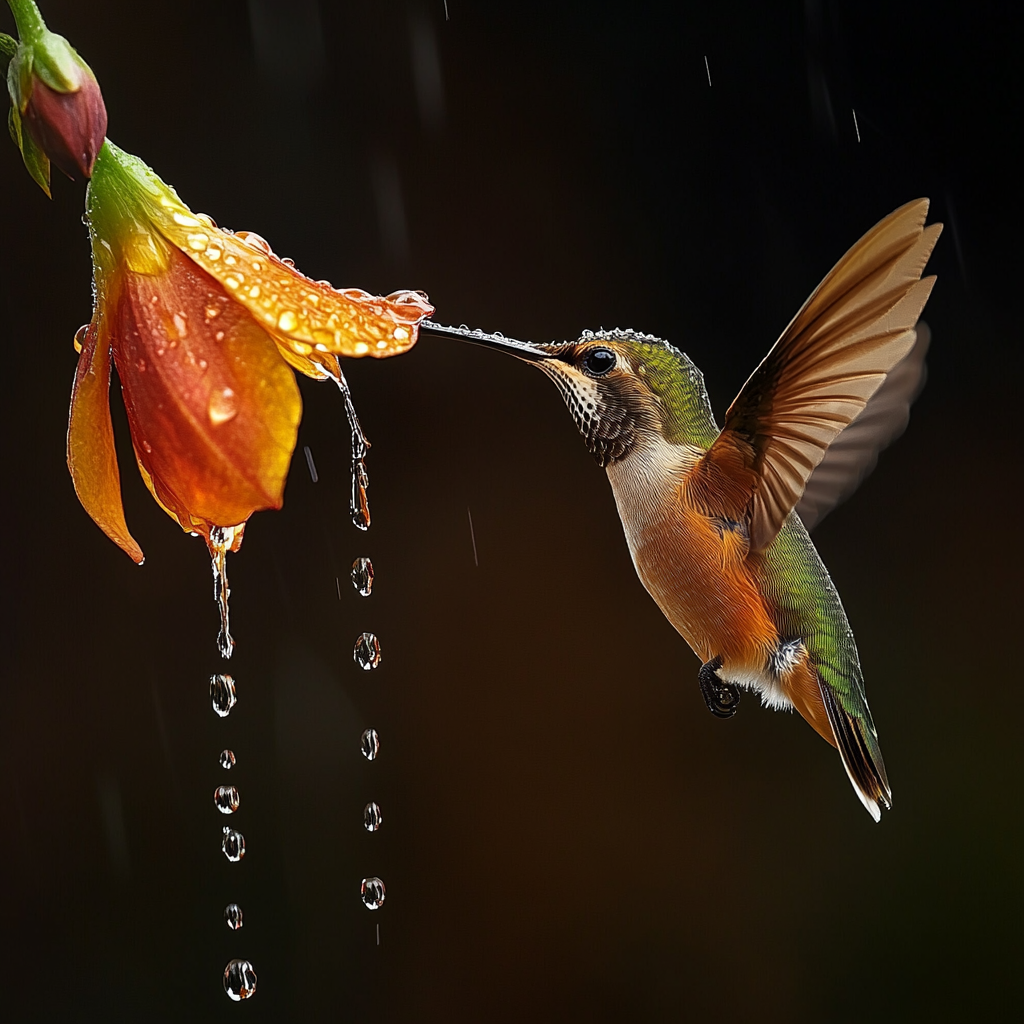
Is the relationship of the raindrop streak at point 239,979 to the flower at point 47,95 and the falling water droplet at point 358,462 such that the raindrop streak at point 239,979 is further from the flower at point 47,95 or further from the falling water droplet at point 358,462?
the flower at point 47,95

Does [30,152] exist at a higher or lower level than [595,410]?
higher

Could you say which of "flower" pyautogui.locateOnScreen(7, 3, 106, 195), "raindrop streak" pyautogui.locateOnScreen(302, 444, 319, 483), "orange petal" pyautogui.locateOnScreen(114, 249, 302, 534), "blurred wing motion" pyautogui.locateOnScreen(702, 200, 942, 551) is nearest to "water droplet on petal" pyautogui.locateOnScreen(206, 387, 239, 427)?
"orange petal" pyautogui.locateOnScreen(114, 249, 302, 534)

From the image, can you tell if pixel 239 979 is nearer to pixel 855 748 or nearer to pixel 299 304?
pixel 855 748

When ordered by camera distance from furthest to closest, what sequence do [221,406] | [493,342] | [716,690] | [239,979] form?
[239,979] < [716,690] < [493,342] < [221,406]

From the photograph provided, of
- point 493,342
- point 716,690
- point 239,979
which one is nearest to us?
point 493,342

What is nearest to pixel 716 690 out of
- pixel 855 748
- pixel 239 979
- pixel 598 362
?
pixel 855 748

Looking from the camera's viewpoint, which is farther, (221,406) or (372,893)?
(372,893)

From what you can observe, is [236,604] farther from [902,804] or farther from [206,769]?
[902,804]
